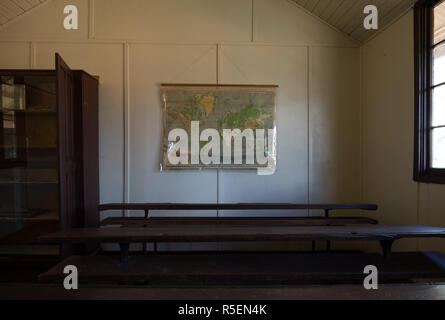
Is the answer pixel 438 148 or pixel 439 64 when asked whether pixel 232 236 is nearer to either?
pixel 438 148

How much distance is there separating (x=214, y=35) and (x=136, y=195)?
7.63 feet

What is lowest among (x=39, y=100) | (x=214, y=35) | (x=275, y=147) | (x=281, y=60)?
(x=275, y=147)

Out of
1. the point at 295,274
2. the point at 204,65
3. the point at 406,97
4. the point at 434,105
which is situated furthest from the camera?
the point at 204,65

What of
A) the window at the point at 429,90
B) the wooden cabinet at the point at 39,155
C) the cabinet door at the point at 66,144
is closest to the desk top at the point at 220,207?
the cabinet door at the point at 66,144

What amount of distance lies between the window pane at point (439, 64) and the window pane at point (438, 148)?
452 millimetres

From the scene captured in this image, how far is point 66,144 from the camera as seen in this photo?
2.41m

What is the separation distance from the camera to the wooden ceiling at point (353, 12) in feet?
7.84

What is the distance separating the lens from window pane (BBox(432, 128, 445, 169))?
2.05 metres

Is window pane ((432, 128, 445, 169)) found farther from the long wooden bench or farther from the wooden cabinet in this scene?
the wooden cabinet

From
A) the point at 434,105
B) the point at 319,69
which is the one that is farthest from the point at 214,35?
the point at 434,105

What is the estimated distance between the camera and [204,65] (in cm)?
302

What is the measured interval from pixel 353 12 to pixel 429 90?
129cm

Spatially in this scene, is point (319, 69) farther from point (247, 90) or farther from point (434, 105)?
point (434, 105)

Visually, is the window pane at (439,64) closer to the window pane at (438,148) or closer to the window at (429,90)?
the window at (429,90)
